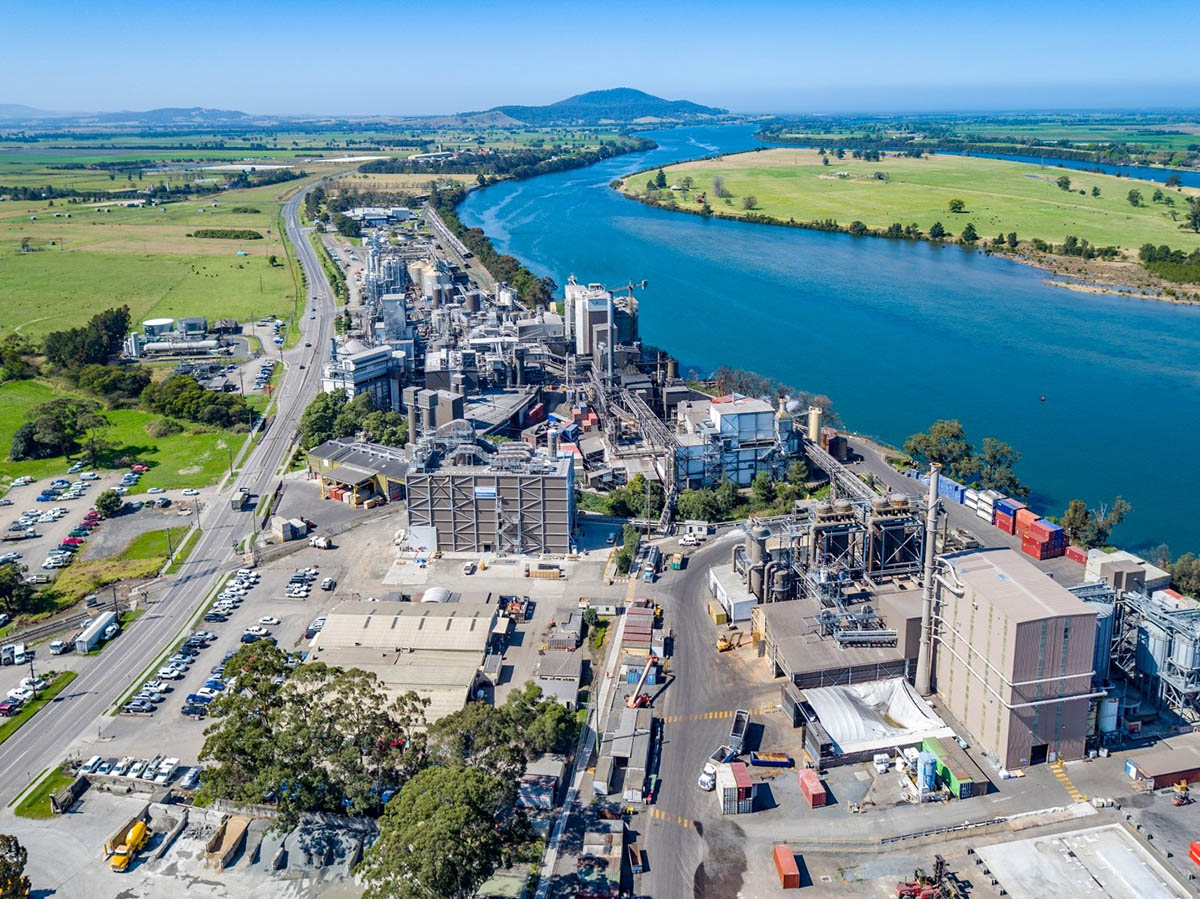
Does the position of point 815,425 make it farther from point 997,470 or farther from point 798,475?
point 997,470

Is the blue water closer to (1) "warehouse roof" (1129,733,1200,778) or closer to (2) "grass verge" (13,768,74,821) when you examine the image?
(1) "warehouse roof" (1129,733,1200,778)

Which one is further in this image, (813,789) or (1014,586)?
(1014,586)

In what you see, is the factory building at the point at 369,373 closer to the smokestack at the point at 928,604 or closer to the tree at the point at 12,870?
the tree at the point at 12,870

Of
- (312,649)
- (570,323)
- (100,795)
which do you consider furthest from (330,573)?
(570,323)

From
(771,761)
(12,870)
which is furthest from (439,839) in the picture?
(771,761)

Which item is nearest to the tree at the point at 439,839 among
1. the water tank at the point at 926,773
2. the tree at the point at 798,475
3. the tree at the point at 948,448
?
the water tank at the point at 926,773

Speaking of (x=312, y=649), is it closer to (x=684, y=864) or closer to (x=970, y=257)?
(x=684, y=864)
